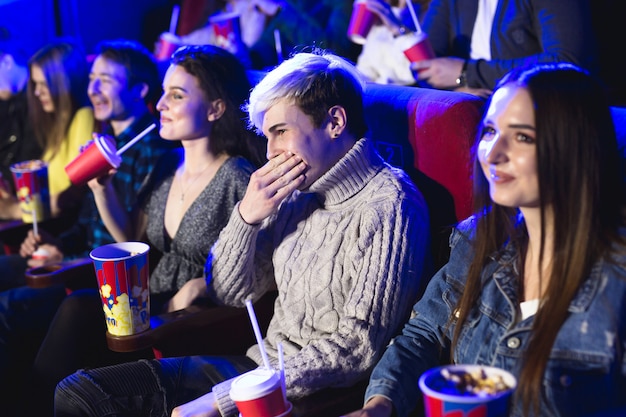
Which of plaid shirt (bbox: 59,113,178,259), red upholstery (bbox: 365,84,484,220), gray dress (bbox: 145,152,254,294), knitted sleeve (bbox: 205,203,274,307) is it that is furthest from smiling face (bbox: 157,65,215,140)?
red upholstery (bbox: 365,84,484,220)

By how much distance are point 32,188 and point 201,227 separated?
0.85 meters

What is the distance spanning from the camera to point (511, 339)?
1.33m

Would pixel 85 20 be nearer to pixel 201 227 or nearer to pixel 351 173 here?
pixel 201 227

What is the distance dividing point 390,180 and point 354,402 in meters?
0.50

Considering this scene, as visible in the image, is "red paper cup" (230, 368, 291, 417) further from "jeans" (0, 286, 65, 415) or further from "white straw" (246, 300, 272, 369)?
"jeans" (0, 286, 65, 415)

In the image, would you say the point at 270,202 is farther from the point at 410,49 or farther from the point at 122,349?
the point at 410,49

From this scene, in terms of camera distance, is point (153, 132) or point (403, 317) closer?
point (403, 317)

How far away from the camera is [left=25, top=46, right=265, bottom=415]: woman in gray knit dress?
7.21 ft

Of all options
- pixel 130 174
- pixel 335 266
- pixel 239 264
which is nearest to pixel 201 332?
pixel 239 264

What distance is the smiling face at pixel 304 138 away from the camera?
179 centimetres

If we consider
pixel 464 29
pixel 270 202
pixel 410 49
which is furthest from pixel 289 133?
pixel 464 29

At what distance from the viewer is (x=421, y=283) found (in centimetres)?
173

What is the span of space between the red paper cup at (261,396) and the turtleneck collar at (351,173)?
562 millimetres

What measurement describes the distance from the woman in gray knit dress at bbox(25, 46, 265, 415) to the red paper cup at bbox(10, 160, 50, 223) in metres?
0.41
